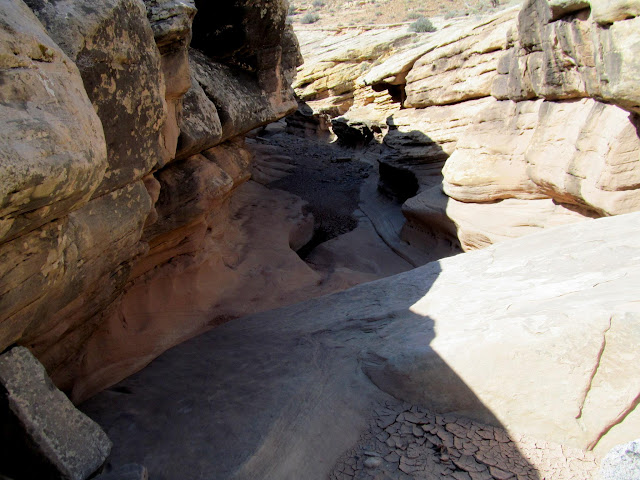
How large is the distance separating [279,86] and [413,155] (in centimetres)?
305

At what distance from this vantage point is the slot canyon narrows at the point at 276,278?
6.64 feet

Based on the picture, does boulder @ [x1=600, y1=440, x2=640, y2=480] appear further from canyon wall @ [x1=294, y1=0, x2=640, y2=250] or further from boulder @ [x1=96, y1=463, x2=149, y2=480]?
canyon wall @ [x1=294, y1=0, x2=640, y2=250]

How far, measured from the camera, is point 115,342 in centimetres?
412

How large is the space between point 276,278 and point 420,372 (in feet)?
11.8

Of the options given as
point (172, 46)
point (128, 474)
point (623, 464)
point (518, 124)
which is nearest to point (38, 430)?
point (128, 474)

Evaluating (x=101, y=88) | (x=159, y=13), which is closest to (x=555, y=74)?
(x=159, y=13)

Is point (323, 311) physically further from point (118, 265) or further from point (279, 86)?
point (279, 86)

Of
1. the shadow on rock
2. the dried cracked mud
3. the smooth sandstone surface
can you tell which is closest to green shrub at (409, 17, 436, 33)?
the smooth sandstone surface

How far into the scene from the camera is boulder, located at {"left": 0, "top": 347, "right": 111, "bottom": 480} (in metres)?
2.05

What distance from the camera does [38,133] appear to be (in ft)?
5.83

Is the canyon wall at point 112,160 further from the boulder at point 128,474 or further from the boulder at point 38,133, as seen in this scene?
the boulder at point 128,474

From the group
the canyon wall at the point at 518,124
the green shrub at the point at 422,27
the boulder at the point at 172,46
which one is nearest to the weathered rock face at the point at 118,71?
the boulder at the point at 172,46

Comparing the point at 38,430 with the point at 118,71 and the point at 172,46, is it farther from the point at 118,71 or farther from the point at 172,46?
the point at 172,46

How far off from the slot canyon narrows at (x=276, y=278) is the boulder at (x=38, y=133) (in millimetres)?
10
